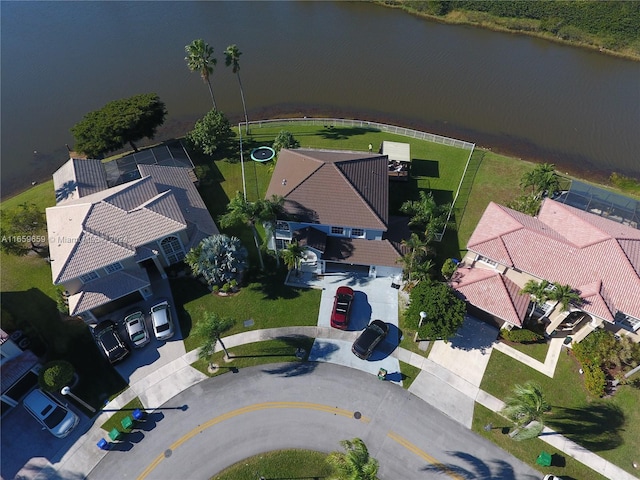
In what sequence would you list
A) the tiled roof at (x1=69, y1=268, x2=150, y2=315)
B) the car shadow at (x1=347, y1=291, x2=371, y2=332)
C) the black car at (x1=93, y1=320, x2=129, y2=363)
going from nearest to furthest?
1. the black car at (x1=93, y1=320, x2=129, y2=363)
2. the tiled roof at (x1=69, y1=268, x2=150, y2=315)
3. the car shadow at (x1=347, y1=291, x2=371, y2=332)

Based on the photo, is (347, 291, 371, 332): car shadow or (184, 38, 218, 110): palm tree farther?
(184, 38, 218, 110): palm tree

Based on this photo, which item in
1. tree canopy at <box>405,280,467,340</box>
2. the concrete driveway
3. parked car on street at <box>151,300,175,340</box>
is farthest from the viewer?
parked car on street at <box>151,300,175,340</box>

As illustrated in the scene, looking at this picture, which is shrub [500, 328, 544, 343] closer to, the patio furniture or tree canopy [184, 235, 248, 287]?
tree canopy [184, 235, 248, 287]

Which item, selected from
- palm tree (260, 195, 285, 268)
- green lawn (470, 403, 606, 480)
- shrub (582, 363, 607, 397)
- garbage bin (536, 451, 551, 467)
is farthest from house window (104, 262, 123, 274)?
shrub (582, 363, 607, 397)

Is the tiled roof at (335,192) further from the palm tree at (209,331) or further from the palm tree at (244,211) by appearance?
the palm tree at (209,331)

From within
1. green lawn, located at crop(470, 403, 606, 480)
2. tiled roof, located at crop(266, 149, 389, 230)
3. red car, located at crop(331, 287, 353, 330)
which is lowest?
green lawn, located at crop(470, 403, 606, 480)

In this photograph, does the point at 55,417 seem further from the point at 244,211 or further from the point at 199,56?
the point at 199,56

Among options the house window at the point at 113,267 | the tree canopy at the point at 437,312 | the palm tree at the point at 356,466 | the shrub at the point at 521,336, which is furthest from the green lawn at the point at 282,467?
the house window at the point at 113,267
